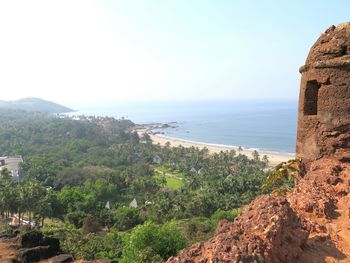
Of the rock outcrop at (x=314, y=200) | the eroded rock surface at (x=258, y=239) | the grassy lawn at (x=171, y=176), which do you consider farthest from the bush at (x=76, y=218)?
the eroded rock surface at (x=258, y=239)

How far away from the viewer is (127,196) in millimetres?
72188

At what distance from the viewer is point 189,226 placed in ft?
141

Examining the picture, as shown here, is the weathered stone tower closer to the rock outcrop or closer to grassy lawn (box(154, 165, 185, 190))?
the rock outcrop

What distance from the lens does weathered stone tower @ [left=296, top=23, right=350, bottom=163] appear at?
1023cm

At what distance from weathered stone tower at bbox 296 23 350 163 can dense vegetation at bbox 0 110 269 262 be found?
14.5 m

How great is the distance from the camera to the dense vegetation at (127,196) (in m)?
30.7

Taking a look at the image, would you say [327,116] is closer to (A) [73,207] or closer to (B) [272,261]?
(B) [272,261]

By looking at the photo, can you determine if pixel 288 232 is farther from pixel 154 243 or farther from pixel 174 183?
pixel 174 183

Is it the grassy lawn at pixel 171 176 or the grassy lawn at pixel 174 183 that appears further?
the grassy lawn at pixel 171 176

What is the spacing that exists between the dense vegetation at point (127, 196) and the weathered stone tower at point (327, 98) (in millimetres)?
14520

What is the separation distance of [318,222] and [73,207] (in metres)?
53.8

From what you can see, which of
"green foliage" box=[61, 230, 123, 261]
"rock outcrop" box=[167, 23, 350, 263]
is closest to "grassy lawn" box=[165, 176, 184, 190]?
"green foliage" box=[61, 230, 123, 261]

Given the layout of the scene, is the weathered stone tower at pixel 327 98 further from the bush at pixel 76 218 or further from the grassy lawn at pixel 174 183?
the grassy lawn at pixel 174 183

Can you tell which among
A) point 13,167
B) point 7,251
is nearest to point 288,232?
point 7,251
